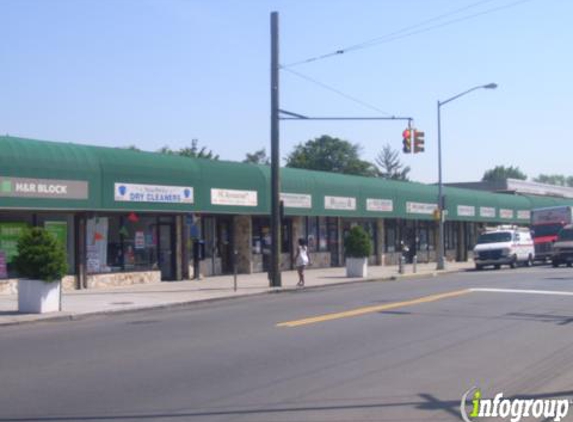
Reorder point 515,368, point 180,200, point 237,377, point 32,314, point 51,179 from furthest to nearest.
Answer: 1. point 180,200
2. point 51,179
3. point 32,314
4. point 515,368
5. point 237,377

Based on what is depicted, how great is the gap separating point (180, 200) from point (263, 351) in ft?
59.3

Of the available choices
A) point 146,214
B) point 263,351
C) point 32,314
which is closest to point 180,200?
point 146,214

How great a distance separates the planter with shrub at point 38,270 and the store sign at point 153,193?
7.71 m

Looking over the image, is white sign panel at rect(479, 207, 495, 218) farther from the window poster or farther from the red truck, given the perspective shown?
the window poster

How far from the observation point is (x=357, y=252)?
3519 centimetres

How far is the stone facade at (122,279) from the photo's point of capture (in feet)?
92.6

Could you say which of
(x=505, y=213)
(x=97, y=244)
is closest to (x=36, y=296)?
(x=97, y=244)

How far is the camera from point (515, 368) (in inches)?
461

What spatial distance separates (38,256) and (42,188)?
5.69 m

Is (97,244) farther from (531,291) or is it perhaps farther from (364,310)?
(531,291)

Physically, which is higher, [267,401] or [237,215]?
[237,215]

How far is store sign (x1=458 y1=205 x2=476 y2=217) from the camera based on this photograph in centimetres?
5447

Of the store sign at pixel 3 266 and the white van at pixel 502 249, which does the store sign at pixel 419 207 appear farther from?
the store sign at pixel 3 266

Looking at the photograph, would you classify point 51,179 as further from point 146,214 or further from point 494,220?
point 494,220
